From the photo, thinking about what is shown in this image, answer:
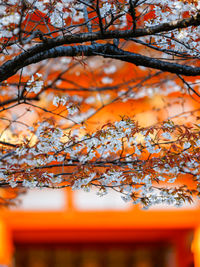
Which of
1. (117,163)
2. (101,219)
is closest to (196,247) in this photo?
(101,219)

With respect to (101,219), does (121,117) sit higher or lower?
lower

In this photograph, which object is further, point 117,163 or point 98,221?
point 98,221

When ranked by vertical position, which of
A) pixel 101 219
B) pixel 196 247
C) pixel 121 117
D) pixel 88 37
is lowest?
pixel 196 247

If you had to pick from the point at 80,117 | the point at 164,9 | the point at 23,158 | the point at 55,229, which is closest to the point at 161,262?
the point at 55,229

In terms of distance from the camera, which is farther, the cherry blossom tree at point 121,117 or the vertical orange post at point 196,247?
the vertical orange post at point 196,247

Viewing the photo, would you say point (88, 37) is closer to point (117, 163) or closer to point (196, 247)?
point (117, 163)

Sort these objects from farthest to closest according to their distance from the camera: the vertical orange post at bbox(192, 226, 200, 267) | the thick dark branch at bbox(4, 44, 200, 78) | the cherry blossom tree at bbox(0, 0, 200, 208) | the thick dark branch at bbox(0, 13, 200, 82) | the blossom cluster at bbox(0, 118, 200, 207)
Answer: the vertical orange post at bbox(192, 226, 200, 267) < the blossom cluster at bbox(0, 118, 200, 207) < the thick dark branch at bbox(4, 44, 200, 78) < the cherry blossom tree at bbox(0, 0, 200, 208) < the thick dark branch at bbox(0, 13, 200, 82)

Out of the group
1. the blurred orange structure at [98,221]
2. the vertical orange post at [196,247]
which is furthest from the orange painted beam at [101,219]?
the vertical orange post at [196,247]

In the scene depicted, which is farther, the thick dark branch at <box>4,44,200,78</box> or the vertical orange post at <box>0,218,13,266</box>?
the vertical orange post at <box>0,218,13,266</box>

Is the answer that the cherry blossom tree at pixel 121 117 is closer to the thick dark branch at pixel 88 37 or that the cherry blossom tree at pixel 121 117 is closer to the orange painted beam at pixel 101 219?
the thick dark branch at pixel 88 37

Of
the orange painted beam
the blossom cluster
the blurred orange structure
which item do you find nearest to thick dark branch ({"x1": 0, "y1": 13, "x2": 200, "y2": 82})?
the blossom cluster

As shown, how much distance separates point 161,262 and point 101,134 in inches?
311

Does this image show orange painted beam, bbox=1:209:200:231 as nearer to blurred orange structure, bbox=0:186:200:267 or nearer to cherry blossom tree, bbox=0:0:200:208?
blurred orange structure, bbox=0:186:200:267

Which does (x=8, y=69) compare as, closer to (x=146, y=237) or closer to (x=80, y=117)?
(x=80, y=117)
